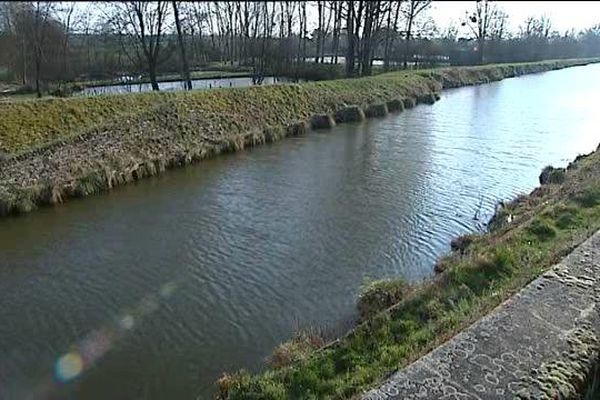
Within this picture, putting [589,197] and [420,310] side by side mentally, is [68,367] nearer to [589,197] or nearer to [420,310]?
[420,310]

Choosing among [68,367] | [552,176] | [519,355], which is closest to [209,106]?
[552,176]

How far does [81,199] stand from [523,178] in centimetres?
1054

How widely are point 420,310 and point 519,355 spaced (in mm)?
2012

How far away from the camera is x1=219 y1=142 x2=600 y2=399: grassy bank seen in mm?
4488

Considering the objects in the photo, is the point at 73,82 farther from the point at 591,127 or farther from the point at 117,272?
the point at 591,127

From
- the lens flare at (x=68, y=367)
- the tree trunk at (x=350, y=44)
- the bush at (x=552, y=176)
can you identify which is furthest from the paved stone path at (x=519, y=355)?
the tree trunk at (x=350, y=44)

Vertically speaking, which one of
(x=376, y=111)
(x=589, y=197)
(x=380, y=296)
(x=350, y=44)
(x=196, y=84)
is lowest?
(x=380, y=296)

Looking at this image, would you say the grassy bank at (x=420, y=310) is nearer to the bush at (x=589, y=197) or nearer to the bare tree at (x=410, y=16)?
the bush at (x=589, y=197)

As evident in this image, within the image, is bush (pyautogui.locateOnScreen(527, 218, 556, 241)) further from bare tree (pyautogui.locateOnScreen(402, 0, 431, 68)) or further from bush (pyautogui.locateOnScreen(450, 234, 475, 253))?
bare tree (pyautogui.locateOnScreen(402, 0, 431, 68))

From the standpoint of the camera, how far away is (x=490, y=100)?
28.1m

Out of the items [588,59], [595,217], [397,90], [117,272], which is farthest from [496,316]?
[588,59]

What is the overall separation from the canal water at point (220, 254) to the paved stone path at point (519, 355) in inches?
101

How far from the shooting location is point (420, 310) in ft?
18.2

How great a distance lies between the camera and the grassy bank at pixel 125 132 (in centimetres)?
1170
